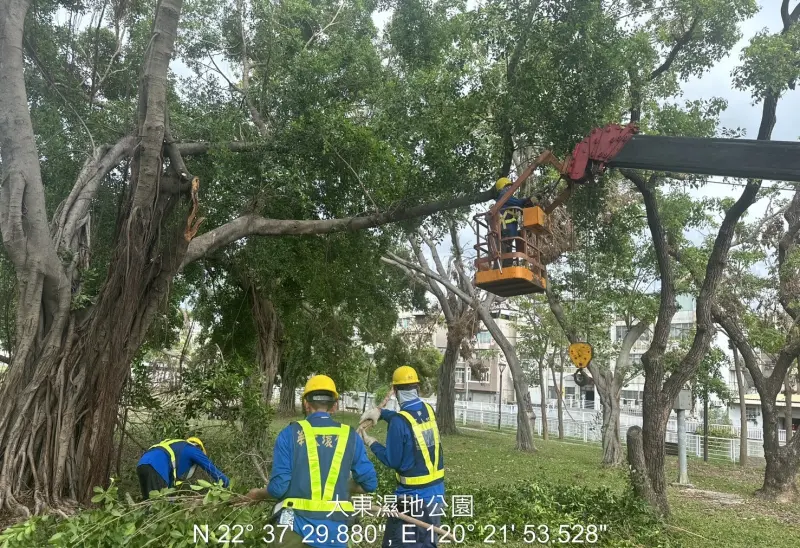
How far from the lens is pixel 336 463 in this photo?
137 inches

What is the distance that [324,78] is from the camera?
410 inches

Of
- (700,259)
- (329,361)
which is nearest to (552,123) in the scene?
(700,259)

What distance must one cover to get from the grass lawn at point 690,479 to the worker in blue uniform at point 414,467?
267 cm

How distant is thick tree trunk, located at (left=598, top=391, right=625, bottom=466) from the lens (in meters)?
15.4

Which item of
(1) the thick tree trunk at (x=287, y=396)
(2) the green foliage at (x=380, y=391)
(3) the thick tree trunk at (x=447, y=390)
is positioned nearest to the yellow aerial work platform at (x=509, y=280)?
(3) the thick tree trunk at (x=447, y=390)

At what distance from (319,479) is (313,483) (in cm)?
4

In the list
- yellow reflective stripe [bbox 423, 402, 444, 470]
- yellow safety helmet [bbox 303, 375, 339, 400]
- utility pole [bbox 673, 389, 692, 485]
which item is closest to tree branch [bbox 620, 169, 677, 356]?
utility pole [bbox 673, 389, 692, 485]

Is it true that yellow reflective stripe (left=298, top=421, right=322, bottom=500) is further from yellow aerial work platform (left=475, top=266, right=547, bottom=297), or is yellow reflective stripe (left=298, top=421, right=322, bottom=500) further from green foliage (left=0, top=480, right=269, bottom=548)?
yellow aerial work platform (left=475, top=266, right=547, bottom=297)

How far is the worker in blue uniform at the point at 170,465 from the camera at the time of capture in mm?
5340

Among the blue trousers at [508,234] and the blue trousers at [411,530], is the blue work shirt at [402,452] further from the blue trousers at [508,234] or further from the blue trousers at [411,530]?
the blue trousers at [508,234]

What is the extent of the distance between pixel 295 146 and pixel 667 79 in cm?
609

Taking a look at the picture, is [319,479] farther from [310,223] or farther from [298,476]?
[310,223]

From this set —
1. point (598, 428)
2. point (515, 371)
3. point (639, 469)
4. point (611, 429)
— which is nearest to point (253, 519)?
point (639, 469)

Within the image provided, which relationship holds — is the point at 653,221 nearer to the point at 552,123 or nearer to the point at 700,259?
the point at 552,123
